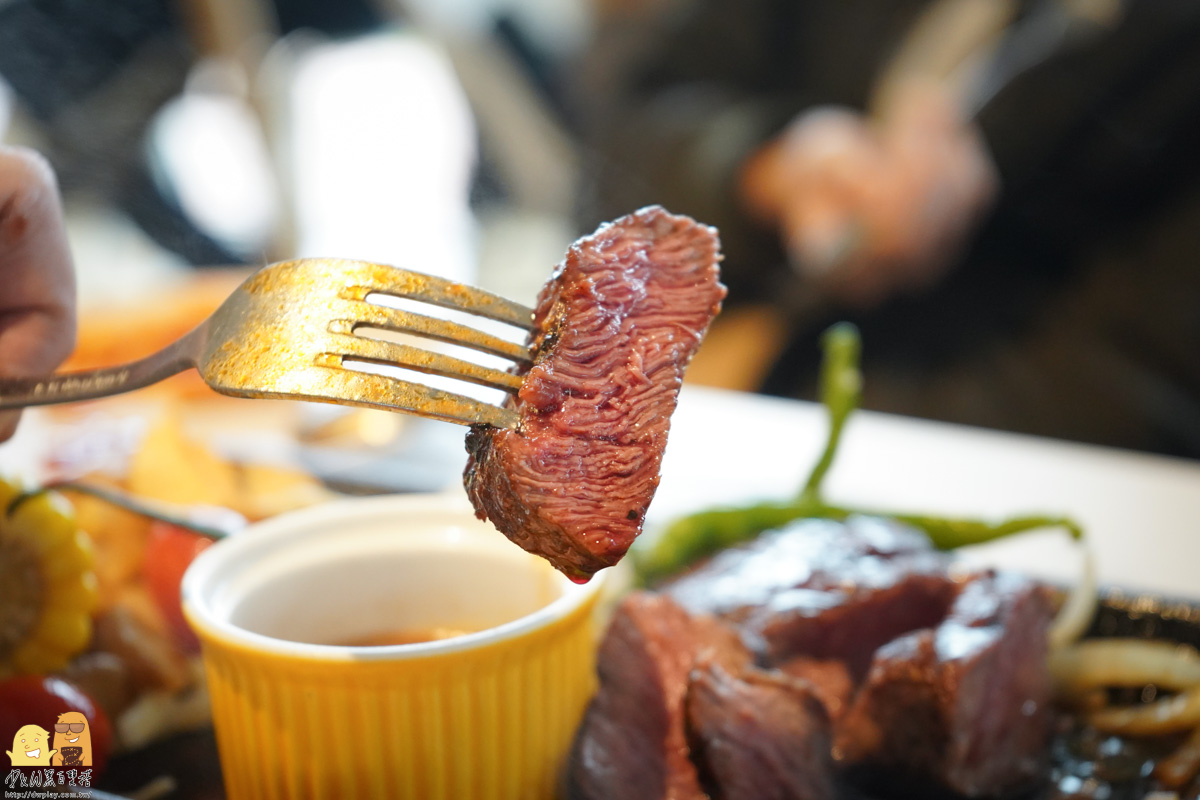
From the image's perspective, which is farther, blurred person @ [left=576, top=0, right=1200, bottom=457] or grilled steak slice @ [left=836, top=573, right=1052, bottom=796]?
blurred person @ [left=576, top=0, right=1200, bottom=457]

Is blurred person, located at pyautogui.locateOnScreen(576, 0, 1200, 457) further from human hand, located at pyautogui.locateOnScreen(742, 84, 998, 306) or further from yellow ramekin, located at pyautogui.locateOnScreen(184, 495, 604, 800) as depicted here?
yellow ramekin, located at pyautogui.locateOnScreen(184, 495, 604, 800)

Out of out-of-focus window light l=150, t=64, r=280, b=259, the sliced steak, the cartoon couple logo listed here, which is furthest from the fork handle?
out-of-focus window light l=150, t=64, r=280, b=259

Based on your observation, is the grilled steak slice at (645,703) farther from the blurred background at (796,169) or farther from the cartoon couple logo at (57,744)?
the blurred background at (796,169)

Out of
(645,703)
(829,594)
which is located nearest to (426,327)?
(645,703)

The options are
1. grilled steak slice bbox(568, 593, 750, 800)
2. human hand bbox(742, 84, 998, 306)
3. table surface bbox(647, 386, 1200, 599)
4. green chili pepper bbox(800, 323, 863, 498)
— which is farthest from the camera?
human hand bbox(742, 84, 998, 306)

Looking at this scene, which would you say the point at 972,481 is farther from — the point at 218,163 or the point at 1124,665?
the point at 218,163

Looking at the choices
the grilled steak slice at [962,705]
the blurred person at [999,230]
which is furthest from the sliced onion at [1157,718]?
the blurred person at [999,230]

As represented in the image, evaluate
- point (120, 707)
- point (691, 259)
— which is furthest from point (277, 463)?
point (691, 259)
